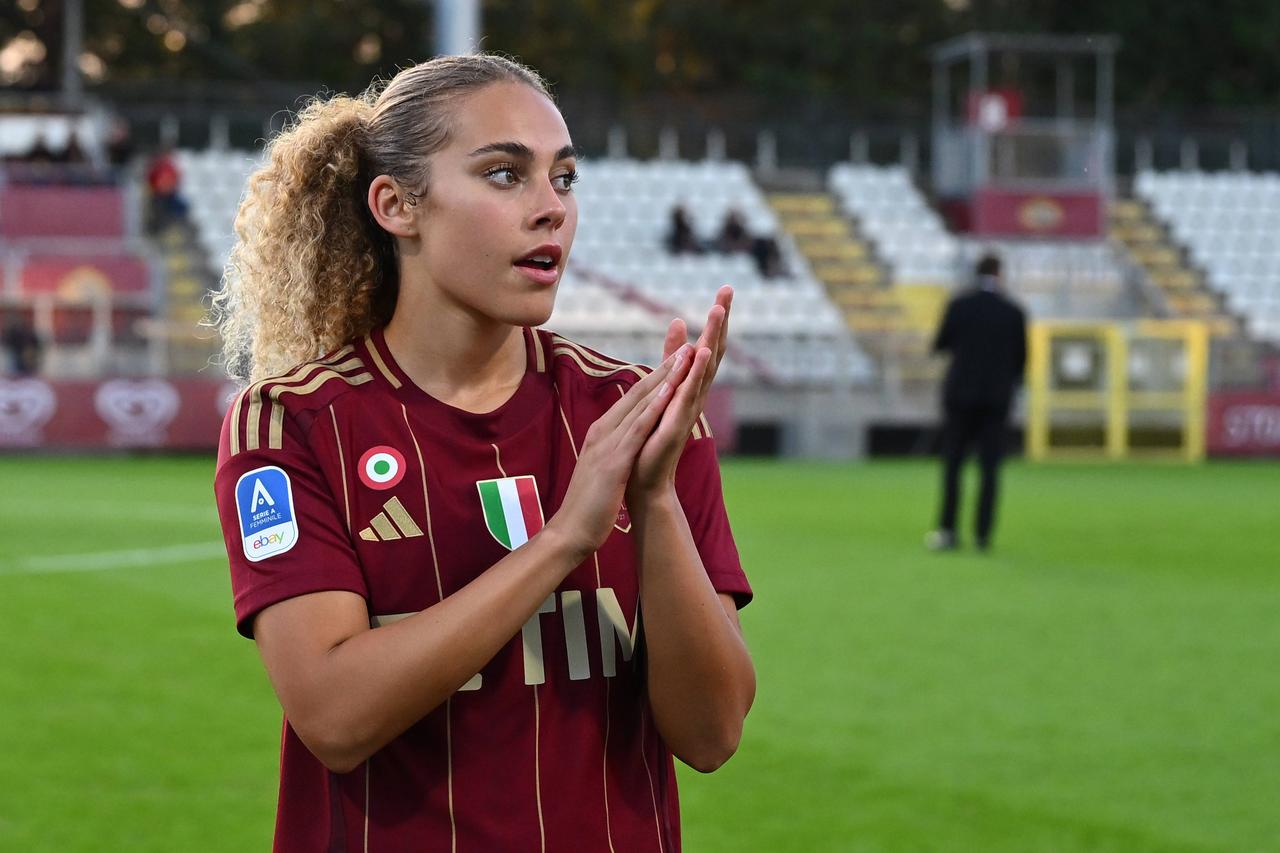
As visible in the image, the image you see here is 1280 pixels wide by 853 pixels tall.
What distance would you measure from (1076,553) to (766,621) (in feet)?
13.5

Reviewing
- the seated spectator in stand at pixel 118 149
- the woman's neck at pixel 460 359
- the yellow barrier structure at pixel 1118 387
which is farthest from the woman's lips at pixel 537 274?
the seated spectator in stand at pixel 118 149

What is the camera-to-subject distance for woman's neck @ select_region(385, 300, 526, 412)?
102 inches

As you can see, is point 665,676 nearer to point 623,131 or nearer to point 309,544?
point 309,544

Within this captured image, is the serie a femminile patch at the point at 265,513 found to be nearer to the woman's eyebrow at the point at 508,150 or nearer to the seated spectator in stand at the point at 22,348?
the woman's eyebrow at the point at 508,150

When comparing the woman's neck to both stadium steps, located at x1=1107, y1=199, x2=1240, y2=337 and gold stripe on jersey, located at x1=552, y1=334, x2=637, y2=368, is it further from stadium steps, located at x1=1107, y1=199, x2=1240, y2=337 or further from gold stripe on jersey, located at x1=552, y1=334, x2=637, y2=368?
stadium steps, located at x1=1107, y1=199, x2=1240, y2=337

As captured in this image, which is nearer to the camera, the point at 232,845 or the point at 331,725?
the point at 331,725

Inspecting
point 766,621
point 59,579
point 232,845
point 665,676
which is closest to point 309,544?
point 665,676

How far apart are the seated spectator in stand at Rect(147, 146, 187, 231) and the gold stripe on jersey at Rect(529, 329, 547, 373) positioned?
27106 mm

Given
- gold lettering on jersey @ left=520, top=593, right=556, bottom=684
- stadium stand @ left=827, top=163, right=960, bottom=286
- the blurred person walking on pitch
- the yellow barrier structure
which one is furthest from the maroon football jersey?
stadium stand @ left=827, top=163, right=960, bottom=286

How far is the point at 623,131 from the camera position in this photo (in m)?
35.2

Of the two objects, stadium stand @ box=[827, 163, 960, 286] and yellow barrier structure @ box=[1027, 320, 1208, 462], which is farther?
stadium stand @ box=[827, 163, 960, 286]

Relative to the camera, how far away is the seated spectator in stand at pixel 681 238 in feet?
98.0

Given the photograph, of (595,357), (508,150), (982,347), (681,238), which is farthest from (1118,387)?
(508,150)

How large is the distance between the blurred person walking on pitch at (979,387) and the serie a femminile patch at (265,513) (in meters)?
10.6
